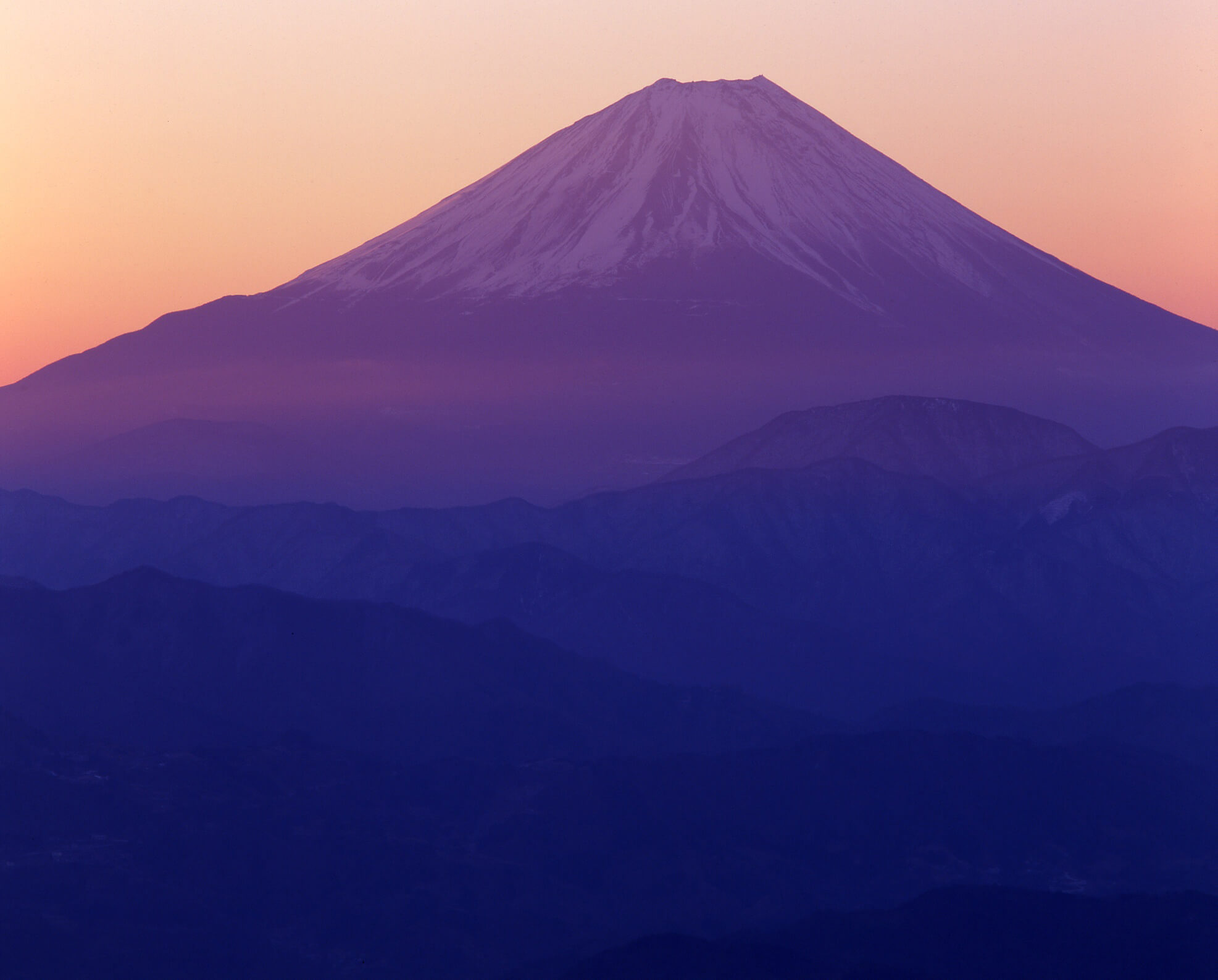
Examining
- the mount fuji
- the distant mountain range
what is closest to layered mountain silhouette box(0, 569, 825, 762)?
the distant mountain range

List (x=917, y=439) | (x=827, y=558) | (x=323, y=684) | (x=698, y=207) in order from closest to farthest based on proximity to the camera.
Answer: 1. (x=323, y=684)
2. (x=827, y=558)
3. (x=917, y=439)
4. (x=698, y=207)

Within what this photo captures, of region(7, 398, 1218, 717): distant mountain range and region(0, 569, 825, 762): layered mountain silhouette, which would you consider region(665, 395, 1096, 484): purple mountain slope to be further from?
region(0, 569, 825, 762): layered mountain silhouette

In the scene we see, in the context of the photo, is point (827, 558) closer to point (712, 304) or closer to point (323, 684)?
point (712, 304)

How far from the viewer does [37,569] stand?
16300cm

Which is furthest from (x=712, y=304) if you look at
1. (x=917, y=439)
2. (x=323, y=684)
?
(x=323, y=684)

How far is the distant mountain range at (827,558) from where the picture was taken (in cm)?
12231

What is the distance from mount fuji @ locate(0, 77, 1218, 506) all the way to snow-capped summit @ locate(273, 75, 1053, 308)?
0.70ft

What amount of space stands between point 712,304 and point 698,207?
9.16 metres

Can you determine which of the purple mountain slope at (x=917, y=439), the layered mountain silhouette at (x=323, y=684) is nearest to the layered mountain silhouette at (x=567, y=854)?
the layered mountain silhouette at (x=323, y=684)

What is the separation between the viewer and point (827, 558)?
153 metres

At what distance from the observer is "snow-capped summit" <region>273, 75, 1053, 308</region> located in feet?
599

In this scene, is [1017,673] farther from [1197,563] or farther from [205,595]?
[205,595]

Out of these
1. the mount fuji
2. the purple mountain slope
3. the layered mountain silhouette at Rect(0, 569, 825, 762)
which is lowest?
the layered mountain silhouette at Rect(0, 569, 825, 762)

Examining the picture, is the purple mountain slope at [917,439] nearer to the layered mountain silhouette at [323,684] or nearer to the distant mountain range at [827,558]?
the distant mountain range at [827,558]
